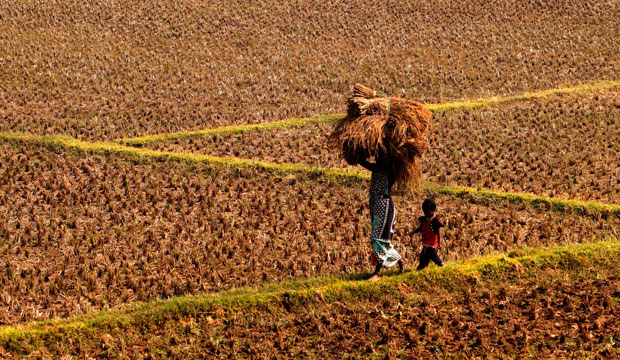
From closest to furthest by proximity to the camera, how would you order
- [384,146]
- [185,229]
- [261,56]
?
[384,146] < [185,229] < [261,56]

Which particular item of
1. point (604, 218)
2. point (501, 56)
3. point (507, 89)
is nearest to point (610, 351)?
point (604, 218)

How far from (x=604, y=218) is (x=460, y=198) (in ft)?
8.83

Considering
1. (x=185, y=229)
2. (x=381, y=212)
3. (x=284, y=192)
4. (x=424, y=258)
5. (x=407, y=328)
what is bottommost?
(x=407, y=328)

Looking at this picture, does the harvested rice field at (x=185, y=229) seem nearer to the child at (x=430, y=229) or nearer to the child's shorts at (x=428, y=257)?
the child's shorts at (x=428, y=257)

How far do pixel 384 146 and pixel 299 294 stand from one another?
2.26 m

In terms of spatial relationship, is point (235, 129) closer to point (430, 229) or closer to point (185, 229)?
point (185, 229)

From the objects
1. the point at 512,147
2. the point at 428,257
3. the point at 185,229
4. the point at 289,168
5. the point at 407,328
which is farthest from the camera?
the point at 512,147

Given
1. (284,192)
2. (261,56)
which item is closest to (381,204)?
(284,192)

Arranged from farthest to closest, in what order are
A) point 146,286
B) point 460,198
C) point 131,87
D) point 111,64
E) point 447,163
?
point 111,64 → point 131,87 → point 447,163 → point 460,198 → point 146,286

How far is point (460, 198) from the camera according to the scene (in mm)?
13805

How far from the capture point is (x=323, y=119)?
65.3 ft

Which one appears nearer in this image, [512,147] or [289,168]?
[289,168]

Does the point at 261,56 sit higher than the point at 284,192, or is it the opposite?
the point at 261,56

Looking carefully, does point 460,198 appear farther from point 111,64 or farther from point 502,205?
point 111,64
